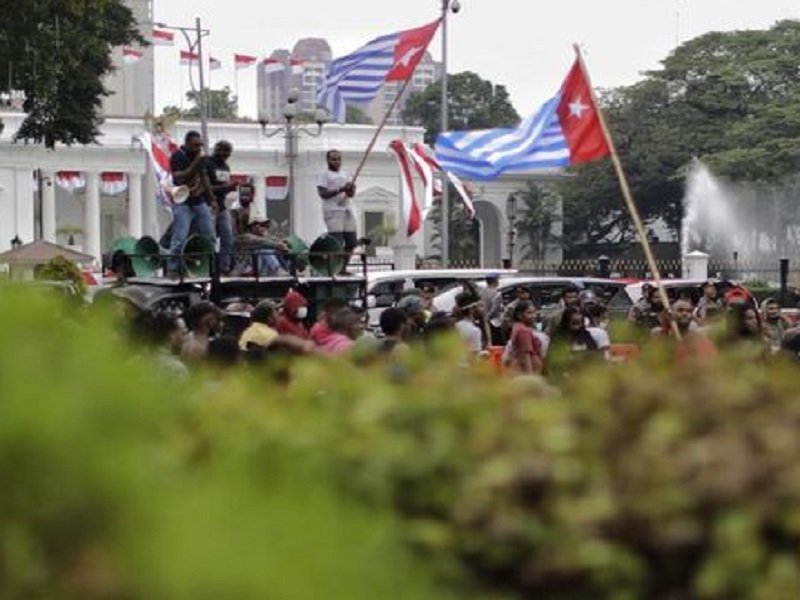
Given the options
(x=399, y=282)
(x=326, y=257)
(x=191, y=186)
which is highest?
(x=191, y=186)

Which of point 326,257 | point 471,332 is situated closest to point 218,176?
point 326,257

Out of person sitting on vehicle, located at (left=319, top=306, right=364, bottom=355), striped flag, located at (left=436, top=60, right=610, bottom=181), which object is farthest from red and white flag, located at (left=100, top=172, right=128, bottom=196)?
person sitting on vehicle, located at (left=319, top=306, right=364, bottom=355)

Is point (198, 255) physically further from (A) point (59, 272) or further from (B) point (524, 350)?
(B) point (524, 350)

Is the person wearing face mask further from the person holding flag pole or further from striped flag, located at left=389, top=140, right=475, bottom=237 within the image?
striped flag, located at left=389, top=140, right=475, bottom=237

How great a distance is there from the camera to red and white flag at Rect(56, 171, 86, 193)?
250 ft

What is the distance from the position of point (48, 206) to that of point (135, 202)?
10.2ft

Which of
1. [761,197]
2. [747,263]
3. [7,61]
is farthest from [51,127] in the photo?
[761,197]

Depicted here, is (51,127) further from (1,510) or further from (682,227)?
(682,227)

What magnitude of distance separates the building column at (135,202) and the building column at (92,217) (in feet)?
3.94

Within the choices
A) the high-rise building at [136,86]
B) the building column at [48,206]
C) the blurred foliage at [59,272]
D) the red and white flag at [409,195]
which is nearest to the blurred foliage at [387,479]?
the blurred foliage at [59,272]

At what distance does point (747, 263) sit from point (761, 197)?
7.30m

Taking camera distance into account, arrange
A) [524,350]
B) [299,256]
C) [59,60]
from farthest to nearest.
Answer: [59,60], [299,256], [524,350]

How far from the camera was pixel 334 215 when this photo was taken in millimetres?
19500

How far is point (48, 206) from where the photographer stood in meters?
77.5
